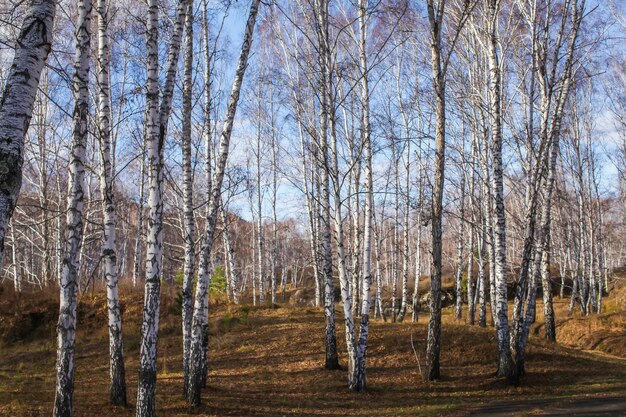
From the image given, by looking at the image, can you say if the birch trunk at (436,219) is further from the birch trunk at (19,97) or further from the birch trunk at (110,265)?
the birch trunk at (19,97)

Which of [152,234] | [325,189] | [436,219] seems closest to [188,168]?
[152,234]

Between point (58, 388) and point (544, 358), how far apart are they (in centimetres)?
1159

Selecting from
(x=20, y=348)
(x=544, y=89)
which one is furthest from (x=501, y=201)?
(x=20, y=348)

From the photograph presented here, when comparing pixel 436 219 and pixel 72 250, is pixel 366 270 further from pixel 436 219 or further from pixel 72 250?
pixel 72 250

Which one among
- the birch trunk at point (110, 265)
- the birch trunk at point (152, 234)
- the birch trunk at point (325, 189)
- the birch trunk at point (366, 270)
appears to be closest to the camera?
the birch trunk at point (152, 234)

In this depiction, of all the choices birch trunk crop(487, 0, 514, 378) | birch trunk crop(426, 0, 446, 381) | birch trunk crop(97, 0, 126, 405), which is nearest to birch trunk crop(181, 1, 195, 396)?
birch trunk crop(97, 0, 126, 405)

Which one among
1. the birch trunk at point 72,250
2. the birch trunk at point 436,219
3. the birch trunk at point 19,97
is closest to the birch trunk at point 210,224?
the birch trunk at point 72,250

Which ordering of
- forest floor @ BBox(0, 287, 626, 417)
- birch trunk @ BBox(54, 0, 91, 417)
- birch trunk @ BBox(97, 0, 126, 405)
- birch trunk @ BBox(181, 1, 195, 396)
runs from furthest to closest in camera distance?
forest floor @ BBox(0, 287, 626, 417) → birch trunk @ BBox(181, 1, 195, 396) → birch trunk @ BBox(97, 0, 126, 405) → birch trunk @ BBox(54, 0, 91, 417)

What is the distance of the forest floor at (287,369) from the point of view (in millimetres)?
8914

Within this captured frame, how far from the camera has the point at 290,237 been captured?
51531mm

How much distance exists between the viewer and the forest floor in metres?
8.91

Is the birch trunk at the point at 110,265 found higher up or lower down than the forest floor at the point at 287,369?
higher up

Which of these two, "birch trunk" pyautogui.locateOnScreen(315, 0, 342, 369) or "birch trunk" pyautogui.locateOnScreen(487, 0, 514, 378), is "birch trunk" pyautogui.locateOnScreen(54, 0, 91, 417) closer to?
"birch trunk" pyautogui.locateOnScreen(315, 0, 342, 369)

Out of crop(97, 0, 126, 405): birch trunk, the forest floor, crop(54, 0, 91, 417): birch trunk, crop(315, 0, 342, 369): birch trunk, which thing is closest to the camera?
crop(54, 0, 91, 417): birch trunk
